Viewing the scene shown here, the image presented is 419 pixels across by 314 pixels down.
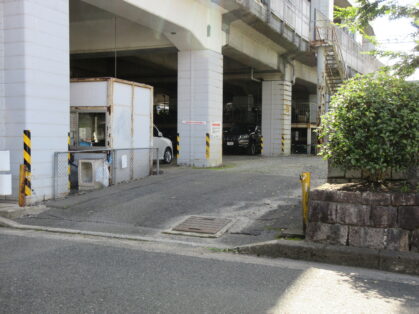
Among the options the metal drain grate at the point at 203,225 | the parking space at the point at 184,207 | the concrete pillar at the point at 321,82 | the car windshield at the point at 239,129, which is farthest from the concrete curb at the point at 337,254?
the car windshield at the point at 239,129

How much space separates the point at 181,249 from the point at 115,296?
229 centimetres

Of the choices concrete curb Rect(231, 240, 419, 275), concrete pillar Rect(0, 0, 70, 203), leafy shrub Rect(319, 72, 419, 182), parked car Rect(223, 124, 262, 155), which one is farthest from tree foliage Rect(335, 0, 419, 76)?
parked car Rect(223, 124, 262, 155)

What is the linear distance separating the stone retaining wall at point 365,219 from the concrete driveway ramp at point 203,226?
1.82 m

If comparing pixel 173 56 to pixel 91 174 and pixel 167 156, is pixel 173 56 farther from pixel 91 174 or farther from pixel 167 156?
pixel 91 174

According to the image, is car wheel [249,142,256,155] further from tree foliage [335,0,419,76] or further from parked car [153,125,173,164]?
tree foliage [335,0,419,76]

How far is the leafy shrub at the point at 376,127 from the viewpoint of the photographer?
240 inches

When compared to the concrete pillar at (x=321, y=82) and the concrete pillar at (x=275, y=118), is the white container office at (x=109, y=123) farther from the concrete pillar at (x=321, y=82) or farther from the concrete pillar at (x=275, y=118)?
the concrete pillar at (x=275, y=118)

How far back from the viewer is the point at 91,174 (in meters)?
11.5

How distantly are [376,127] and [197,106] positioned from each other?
36.3 ft

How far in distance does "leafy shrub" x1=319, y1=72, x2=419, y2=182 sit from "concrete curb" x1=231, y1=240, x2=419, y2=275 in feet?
3.64

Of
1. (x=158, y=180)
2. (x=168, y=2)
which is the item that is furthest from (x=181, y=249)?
(x=168, y=2)

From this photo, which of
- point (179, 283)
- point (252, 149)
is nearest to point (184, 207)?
point (179, 283)

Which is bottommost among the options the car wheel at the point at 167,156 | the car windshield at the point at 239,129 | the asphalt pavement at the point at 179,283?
the asphalt pavement at the point at 179,283

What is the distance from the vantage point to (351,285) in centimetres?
526
